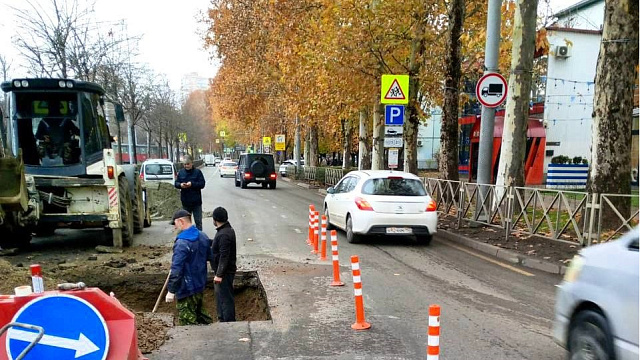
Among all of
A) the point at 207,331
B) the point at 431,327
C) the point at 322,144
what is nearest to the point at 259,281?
the point at 207,331

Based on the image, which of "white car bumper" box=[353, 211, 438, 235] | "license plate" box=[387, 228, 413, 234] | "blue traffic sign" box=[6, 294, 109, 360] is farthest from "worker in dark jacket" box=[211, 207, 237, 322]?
"license plate" box=[387, 228, 413, 234]

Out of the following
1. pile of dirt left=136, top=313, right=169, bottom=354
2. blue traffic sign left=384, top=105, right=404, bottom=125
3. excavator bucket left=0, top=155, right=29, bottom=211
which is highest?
blue traffic sign left=384, top=105, right=404, bottom=125

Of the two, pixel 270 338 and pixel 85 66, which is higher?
pixel 85 66

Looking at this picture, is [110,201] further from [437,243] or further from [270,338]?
[437,243]

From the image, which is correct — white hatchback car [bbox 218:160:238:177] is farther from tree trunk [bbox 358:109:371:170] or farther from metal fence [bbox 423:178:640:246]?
metal fence [bbox 423:178:640:246]

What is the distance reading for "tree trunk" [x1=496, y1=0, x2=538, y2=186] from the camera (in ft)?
38.2

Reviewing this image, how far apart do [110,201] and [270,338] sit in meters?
5.63

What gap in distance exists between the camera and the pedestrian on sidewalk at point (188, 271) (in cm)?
564

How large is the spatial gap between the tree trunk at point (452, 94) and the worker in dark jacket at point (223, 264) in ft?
31.2

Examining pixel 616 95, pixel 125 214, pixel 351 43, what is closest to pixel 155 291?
pixel 125 214

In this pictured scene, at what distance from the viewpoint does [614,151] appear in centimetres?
944

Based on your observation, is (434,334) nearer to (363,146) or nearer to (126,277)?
(126,277)

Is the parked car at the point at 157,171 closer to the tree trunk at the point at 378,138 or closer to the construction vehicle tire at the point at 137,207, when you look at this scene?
the tree trunk at the point at 378,138

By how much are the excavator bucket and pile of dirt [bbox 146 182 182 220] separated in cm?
725
